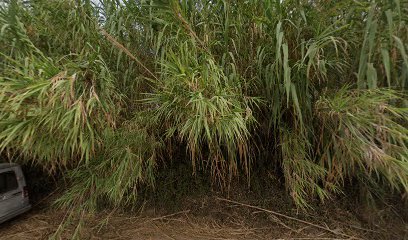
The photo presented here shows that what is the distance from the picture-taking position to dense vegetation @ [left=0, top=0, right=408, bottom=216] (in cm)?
218

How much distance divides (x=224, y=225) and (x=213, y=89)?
1.45 metres

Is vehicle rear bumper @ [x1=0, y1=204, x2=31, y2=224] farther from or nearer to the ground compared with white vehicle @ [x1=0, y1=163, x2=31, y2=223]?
nearer to the ground

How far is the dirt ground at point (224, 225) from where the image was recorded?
2744 mm

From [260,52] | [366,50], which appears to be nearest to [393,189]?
[366,50]

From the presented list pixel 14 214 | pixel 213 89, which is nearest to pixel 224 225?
pixel 213 89

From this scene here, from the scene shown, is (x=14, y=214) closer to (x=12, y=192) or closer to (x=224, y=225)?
(x=12, y=192)

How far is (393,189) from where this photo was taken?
2.70m

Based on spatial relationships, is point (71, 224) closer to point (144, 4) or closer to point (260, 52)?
point (144, 4)

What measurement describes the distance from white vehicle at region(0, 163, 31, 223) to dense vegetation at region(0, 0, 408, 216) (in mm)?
803

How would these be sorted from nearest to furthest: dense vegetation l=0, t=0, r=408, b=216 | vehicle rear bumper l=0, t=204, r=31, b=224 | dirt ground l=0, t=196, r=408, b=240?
dense vegetation l=0, t=0, r=408, b=216
dirt ground l=0, t=196, r=408, b=240
vehicle rear bumper l=0, t=204, r=31, b=224

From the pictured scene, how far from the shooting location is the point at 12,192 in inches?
136

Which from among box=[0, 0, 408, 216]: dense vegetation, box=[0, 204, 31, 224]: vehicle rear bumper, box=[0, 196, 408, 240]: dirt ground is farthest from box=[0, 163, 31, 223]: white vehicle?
box=[0, 0, 408, 216]: dense vegetation

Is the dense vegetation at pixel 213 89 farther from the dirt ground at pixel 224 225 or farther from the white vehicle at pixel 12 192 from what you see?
the white vehicle at pixel 12 192

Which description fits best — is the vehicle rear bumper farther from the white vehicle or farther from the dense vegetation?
the dense vegetation
